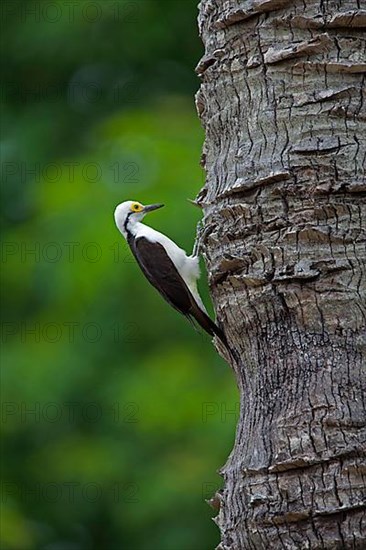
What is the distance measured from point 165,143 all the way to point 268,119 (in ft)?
16.4

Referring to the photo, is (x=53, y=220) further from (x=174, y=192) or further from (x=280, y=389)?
(x=280, y=389)

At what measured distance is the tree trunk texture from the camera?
3777 mm

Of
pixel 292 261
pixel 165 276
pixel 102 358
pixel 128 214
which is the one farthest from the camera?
pixel 102 358

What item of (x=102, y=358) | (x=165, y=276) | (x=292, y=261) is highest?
(x=102, y=358)

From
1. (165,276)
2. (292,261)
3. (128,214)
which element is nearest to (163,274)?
(165,276)

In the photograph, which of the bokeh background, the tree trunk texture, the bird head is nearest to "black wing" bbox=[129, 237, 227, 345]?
the bird head

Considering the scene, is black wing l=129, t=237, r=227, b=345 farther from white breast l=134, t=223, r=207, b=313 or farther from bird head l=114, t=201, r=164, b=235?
bird head l=114, t=201, r=164, b=235

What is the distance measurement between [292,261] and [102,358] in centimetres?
550

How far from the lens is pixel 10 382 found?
30.3 ft

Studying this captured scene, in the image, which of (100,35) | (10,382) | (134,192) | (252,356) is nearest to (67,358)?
(10,382)

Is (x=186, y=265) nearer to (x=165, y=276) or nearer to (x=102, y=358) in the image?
(x=165, y=276)

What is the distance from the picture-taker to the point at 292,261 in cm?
403

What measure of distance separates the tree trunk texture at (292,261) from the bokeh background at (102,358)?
3810mm

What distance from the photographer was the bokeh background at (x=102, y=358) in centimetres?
857
